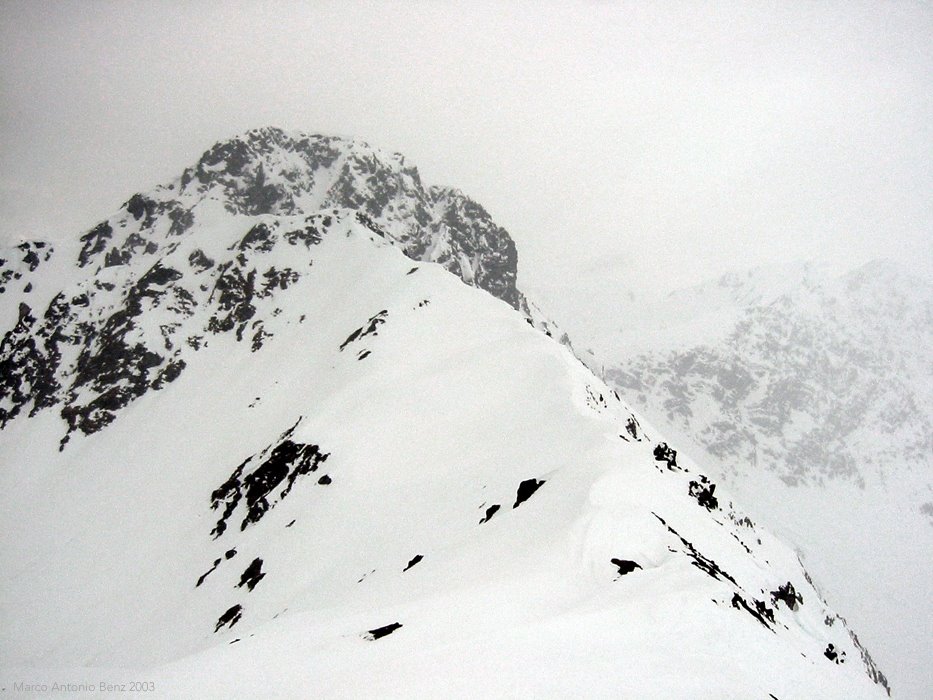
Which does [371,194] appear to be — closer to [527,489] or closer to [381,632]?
[527,489]

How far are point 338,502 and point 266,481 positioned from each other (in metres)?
10.7

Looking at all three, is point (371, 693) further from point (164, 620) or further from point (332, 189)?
point (332, 189)

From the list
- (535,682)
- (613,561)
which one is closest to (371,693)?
(535,682)

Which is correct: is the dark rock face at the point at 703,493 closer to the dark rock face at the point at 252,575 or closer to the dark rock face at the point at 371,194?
the dark rock face at the point at 252,575

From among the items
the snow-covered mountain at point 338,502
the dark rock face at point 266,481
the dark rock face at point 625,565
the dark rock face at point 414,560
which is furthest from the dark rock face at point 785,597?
the dark rock face at point 266,481

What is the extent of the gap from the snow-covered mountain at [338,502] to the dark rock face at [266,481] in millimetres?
386

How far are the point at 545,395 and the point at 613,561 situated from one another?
73.5ft

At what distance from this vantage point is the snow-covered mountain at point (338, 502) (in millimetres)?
10438

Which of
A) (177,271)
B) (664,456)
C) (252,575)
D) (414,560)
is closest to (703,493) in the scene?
(664,456)

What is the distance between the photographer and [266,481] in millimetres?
37938

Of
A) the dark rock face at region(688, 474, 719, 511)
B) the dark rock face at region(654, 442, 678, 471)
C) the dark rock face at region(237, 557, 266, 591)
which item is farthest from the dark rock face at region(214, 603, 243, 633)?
the dark rock face at region(688, 474, 719, 511)

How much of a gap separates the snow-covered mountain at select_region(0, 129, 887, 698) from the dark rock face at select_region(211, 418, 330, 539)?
0.39 metres

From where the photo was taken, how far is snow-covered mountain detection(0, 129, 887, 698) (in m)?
10.4

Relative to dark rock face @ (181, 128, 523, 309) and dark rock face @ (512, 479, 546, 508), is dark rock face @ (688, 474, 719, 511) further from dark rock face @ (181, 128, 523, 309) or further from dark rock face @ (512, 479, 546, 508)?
dark rock face @ (181, 128, 523, 309)
